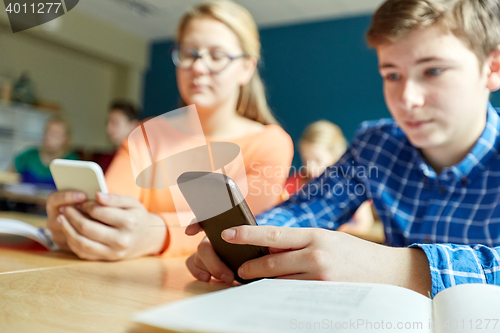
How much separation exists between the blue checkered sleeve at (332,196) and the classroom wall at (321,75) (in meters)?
0.65

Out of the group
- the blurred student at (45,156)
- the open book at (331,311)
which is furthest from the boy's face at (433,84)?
the blurred student at (45,156)

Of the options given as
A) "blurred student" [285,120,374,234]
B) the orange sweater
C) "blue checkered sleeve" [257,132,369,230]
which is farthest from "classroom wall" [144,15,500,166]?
the orange sweater

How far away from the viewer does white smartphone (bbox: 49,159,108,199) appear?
39 cm

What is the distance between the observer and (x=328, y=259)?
264mm

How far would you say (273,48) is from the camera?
1505 mm

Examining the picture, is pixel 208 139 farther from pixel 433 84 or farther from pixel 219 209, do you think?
pixel 433 84

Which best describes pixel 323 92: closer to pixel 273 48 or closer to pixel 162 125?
pixel 273 48

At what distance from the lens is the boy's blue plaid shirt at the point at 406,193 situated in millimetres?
470

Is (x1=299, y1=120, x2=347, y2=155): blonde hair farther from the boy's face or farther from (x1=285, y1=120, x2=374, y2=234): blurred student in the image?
the boy's face

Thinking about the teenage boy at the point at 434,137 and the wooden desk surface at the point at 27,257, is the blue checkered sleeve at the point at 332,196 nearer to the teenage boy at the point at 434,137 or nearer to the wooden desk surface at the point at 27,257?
the teenage boy at the point at 434,137

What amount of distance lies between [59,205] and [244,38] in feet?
1.03

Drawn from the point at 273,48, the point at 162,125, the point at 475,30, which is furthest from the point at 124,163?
the point at 273,48

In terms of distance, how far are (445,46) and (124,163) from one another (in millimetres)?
440

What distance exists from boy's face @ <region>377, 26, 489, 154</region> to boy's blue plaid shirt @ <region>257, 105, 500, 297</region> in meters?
0.05
